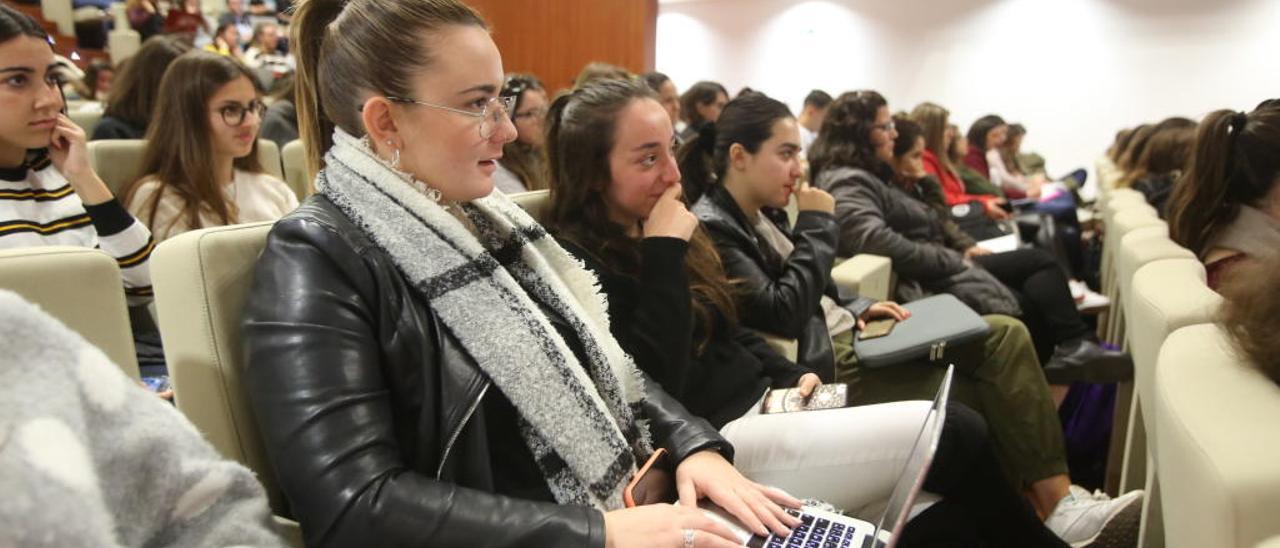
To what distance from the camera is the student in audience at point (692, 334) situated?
1.24 meters

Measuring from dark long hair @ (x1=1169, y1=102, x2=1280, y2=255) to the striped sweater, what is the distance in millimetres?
2189

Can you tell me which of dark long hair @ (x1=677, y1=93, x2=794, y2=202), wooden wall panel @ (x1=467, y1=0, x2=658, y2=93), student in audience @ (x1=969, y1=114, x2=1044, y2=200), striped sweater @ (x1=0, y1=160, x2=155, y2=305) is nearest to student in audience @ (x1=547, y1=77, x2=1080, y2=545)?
dark long hair @ (x1=677, y1=93, x2=794, y2=202)

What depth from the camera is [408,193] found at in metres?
0.94

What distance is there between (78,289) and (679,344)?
2.72ft

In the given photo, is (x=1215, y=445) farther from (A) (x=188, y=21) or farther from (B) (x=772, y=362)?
(A) (x=188, y=21)

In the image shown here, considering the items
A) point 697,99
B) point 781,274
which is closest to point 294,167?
point 781,274

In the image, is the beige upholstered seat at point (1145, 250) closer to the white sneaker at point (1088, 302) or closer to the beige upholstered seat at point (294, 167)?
the white sneaker at point (1088, 302)

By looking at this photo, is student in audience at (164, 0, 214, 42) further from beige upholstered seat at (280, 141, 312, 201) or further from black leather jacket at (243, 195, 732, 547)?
black leather jacket at (243, 195, 732, 547)

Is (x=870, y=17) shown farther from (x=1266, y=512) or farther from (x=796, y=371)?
(x=1266, y=512)

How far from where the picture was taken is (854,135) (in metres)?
2.88

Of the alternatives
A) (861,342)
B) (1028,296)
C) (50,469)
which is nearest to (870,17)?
(1028,296)

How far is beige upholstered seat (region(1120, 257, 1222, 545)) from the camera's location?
103 cm

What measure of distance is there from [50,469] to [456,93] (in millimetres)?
570

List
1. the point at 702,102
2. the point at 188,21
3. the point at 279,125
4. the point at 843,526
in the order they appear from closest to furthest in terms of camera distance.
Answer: the point at 843,526
the point at 279,125
the point at 702,102
the point at 188,21
